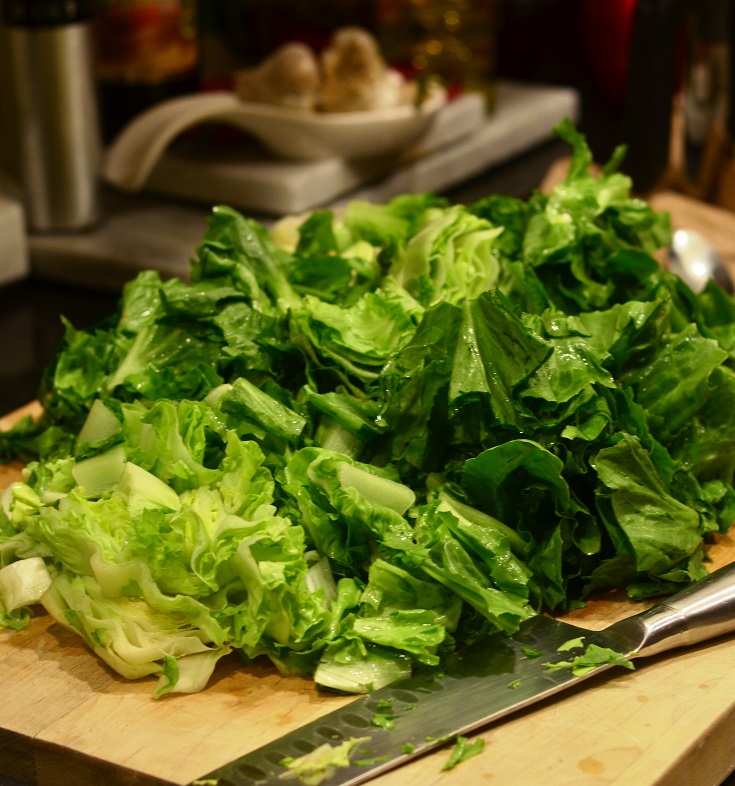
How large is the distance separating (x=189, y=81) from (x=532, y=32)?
3.91 ft

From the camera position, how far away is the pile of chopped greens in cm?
125

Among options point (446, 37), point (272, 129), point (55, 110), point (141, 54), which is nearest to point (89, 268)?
point (55, 110)

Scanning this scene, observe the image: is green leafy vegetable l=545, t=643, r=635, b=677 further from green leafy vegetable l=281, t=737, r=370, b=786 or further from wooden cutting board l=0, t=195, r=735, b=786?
green leafy vegetable l=281, t=737, r=370, b=786

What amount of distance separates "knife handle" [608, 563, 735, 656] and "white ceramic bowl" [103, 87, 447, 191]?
5.21ft

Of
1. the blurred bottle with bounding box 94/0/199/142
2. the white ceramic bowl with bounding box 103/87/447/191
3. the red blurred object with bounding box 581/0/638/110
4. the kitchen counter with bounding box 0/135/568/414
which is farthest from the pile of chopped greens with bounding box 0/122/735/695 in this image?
the red blurred object with bounding box 581/0/638/110

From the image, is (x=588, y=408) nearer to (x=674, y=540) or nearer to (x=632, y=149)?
(x=674, y=540)

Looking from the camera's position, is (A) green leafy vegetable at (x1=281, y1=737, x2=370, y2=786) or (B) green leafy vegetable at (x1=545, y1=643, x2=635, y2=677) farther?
(B) green leafy vegetable at (x1=545, y1=643, x2=635, y2=677)

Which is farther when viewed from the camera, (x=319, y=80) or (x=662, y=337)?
(x=319, y=80)

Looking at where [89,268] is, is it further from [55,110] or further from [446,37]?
[446,37]

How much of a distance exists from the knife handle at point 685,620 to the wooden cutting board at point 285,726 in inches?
0.9

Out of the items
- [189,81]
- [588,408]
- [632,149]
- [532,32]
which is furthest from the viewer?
[532,32]

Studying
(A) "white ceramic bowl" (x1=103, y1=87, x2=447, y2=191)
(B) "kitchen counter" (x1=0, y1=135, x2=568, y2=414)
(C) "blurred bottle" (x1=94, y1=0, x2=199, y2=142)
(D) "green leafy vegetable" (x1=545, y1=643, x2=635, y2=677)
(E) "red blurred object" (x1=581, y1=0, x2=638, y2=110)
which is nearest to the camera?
(D) "green leafy vegetable" (x1=545, y1=643, x2=635, y2=677)

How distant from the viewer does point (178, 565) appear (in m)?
1.25

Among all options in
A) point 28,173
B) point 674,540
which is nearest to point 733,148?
point 28,173
